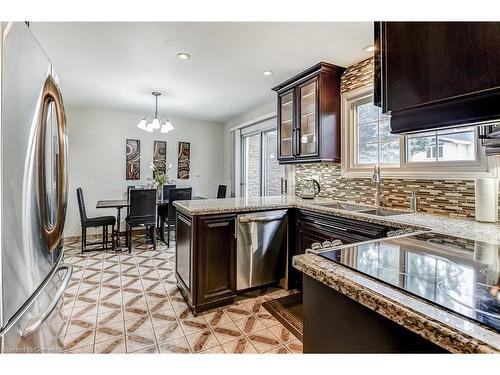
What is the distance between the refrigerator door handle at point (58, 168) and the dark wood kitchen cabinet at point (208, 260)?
111 cm

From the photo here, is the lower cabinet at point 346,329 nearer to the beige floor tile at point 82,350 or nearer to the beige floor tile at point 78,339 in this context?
the beige floor tile at point 82,350

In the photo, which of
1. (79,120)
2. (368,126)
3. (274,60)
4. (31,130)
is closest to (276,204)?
(368,126)

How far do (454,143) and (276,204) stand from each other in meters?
1.56

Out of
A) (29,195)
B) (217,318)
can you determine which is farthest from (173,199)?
(29,195)

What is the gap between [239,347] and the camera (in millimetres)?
1813

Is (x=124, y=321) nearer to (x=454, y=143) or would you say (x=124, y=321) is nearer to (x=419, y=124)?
(x=419, y=124)

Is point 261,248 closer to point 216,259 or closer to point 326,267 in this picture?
point 216,259

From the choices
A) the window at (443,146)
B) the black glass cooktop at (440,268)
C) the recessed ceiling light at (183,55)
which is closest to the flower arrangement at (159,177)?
the recessed ceiling light at (183,55)

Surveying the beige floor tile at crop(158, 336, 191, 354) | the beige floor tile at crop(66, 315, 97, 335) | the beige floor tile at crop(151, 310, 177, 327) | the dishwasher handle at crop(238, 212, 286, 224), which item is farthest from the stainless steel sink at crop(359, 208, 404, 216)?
the beige floor tile at crop(66, 315, 97, 335)

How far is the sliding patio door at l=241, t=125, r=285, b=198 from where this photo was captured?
183 inches

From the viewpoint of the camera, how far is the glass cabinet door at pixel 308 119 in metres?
3.01

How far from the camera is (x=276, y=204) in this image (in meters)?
2.58

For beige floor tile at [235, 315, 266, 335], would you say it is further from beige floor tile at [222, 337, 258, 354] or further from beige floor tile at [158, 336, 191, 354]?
beige floor tile at [158, 336, 191, 354]
